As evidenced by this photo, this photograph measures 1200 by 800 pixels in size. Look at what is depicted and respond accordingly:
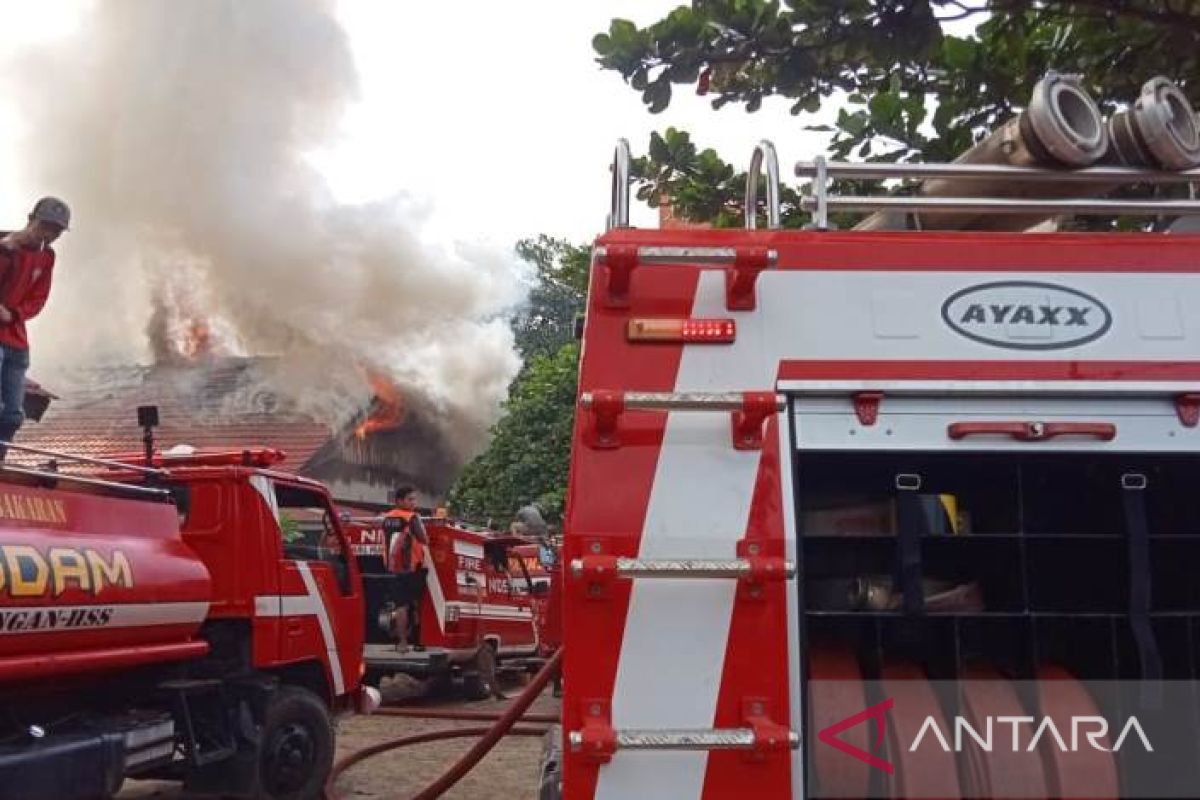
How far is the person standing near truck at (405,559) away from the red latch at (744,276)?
402 inches

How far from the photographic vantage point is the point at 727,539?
2.50 meters

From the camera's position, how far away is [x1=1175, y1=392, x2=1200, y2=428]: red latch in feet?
8.57

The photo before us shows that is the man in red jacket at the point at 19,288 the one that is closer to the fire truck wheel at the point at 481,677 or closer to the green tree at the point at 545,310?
the fire truck wheel at the point at 481,677

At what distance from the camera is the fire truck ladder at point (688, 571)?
237 cm

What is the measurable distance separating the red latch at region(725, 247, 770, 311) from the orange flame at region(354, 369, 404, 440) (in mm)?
16449

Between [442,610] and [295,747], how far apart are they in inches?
206

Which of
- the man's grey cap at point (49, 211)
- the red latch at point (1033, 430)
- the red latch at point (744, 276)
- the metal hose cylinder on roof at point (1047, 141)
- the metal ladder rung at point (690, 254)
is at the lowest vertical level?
the red latch at point (1033, 430)

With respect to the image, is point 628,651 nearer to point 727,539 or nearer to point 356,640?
point 727,539

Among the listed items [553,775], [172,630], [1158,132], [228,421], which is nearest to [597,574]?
[553,775]

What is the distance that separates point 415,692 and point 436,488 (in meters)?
8.81

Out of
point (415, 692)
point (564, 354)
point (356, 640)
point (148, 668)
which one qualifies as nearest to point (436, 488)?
point (564, 354)

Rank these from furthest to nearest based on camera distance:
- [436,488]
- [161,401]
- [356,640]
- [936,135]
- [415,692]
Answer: [436,488] < [161,401] < [415,692] < [356,640] < [936,135]

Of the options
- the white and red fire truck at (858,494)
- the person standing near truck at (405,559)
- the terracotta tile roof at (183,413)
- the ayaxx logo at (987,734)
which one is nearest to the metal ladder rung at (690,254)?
the white and red fire truck at (858,494)

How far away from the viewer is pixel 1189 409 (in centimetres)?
262
